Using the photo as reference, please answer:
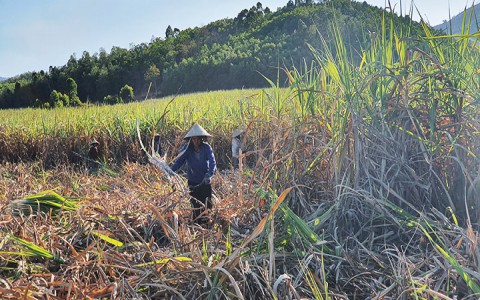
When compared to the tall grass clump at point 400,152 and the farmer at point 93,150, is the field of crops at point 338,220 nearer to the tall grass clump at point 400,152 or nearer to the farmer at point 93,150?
the tall grass clump at point 400,152

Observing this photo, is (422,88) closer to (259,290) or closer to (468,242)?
(468,242)

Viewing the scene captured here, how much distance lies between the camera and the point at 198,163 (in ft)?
11.7

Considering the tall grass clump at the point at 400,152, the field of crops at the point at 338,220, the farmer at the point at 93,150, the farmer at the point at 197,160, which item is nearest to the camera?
the field of crops at the point at 338,220

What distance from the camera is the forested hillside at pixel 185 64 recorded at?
133 ft

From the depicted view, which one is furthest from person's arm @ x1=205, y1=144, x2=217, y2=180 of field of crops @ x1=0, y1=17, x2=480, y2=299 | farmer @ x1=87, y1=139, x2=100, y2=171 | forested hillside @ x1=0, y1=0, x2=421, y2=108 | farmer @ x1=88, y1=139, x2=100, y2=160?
forested hillside @ x1=0, y1=0, x2=421, y2=108

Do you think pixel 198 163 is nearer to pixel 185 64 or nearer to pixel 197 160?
pixel 197 160

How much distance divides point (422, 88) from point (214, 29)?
7814 cm

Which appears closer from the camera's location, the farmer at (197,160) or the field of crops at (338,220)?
the field of crops at (338,220)

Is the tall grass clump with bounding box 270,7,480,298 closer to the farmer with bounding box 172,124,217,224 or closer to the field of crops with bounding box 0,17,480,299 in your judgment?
the field of crops with bounding box 0,17,480,299

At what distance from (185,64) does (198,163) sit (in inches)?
1941

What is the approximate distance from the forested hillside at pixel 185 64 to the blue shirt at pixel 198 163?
30737 millimetres

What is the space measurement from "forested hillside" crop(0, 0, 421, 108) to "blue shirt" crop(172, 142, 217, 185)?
1210 inches

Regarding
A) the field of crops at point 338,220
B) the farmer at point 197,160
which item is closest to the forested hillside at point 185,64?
the farmer at point 197,160

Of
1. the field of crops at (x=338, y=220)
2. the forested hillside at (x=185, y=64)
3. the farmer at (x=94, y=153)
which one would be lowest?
the farmer at (x=94, y=153)
